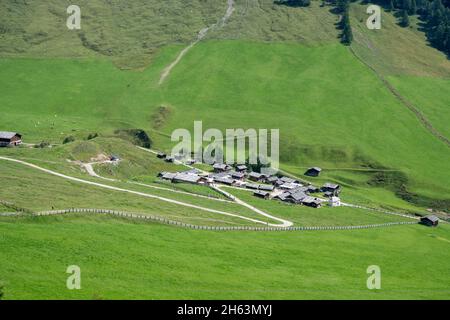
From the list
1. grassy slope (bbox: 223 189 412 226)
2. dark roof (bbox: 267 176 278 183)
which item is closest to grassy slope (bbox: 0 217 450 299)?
grassy slope (bbox: 223 189 412 226)

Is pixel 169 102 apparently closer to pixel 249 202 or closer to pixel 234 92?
pixel 234 92

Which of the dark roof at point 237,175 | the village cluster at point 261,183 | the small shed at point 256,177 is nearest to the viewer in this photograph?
the village cluster at point 261,183

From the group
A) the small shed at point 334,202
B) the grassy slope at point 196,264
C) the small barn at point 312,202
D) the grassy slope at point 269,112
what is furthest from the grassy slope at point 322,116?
the grassy slope at point 196,264

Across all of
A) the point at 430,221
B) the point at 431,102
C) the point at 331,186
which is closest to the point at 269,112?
the point at 331,186

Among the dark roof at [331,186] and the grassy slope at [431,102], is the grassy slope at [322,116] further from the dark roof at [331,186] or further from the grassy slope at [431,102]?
the dark roof at [331,186]

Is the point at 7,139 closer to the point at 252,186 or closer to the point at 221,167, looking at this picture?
the point at 221,167
